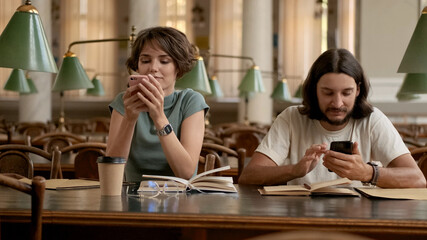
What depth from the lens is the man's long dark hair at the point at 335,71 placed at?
246 centimetres

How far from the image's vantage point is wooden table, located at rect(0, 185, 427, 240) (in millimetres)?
1594

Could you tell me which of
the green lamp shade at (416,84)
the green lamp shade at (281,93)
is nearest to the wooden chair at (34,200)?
the green lamp shade at (416,84)

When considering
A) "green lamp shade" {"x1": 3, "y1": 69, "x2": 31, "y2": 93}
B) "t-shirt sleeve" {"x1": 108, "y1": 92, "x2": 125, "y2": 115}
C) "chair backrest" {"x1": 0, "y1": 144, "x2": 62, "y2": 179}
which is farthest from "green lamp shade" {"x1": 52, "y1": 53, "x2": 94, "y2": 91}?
"green lamp shade" {"x1": 3, "y1": 69, "x2": 31, "y2": 93}

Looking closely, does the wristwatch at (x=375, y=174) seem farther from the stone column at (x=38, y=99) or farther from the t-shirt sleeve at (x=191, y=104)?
the stone column at (x=38, y=99)

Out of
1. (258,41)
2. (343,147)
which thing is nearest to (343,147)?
(343,147)

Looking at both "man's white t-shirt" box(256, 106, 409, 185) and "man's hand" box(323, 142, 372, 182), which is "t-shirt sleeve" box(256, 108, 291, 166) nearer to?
"man's white t-shirt" box(256, 106, 409, 185)

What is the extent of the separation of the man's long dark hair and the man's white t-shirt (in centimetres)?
4

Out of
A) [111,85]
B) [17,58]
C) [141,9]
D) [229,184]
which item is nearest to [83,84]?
[17,58]

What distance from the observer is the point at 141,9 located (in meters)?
10.5

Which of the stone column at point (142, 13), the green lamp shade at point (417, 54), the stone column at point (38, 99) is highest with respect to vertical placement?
the stone column at point (142, 13)

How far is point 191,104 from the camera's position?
251cm

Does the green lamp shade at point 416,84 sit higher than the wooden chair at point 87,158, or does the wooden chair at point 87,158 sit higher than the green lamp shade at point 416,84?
the green lamp shade at point 416,84

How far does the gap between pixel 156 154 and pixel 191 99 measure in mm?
230

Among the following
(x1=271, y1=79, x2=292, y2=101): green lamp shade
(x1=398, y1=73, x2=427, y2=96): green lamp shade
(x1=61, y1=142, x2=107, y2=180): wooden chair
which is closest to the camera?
(x1=61, y1=142, x2=107, y2=180): wooden chair
